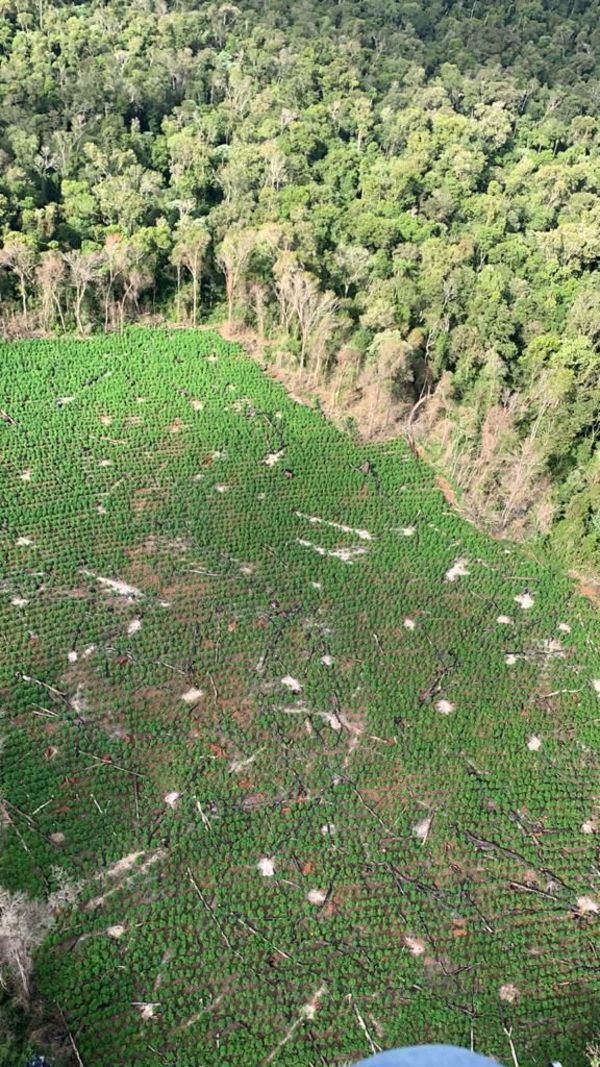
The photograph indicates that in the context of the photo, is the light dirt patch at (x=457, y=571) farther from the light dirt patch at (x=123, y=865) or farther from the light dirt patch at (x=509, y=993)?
the light dirt patch at (x=123, y=865)

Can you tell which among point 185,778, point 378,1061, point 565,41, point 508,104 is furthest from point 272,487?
point 565,41

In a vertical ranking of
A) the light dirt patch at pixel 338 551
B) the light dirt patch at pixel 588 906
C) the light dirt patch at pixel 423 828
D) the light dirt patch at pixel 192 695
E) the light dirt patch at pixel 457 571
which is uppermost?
the light dirt patch at pixel 338 551

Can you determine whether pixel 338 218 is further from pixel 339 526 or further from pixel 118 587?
pixel 118 587

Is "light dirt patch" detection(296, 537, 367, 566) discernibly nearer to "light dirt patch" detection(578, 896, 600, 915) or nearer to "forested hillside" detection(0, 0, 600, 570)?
"forested hillside" detection(0, 0, 600, 570)

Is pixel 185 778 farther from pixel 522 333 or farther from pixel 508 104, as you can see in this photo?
pixel 508 104

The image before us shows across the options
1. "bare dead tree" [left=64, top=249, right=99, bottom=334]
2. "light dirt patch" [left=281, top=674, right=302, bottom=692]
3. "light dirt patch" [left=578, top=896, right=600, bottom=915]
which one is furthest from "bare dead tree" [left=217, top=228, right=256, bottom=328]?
"light dirt patch" [left=578, top=896, right=600, bottom=915]

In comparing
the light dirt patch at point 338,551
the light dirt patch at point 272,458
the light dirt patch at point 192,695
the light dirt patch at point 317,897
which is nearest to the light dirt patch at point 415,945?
the light dirt patch at point 317,897
